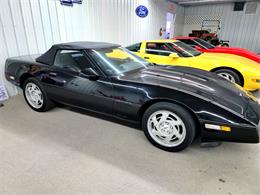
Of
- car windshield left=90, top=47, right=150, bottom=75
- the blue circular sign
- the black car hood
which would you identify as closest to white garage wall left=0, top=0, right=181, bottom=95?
the blue circular sign

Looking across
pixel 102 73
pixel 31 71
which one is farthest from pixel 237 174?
pixel 31 71

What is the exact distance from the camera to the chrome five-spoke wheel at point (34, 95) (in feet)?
9.43

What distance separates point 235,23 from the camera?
1161 centimetres

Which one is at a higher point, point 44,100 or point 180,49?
point 180,49

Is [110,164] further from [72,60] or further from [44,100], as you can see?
[44,100]

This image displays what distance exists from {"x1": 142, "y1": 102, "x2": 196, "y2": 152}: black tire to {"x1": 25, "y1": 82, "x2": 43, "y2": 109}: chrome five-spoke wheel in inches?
76.4

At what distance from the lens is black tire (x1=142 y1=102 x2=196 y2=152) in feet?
5.78

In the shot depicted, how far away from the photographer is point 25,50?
3.87 meters

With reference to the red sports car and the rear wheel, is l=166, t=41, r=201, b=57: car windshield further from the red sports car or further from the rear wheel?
the red sports car

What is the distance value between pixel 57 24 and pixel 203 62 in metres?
3.80

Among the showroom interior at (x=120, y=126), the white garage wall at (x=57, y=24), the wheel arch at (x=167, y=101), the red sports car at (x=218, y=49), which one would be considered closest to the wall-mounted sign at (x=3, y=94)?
the showroom interior at (x=120, y=126)

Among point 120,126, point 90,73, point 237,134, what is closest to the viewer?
point 237,134

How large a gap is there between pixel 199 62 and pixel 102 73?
2.67 m

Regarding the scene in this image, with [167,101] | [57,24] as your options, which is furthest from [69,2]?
[167,101]
